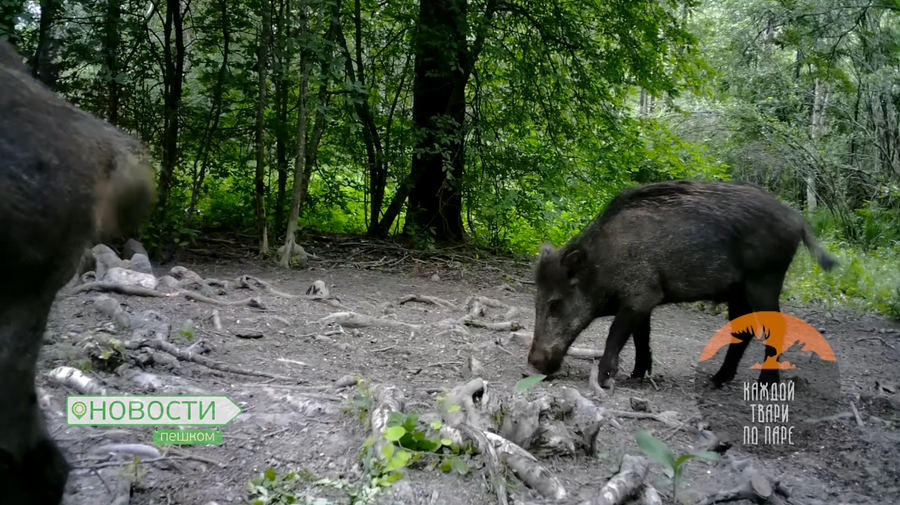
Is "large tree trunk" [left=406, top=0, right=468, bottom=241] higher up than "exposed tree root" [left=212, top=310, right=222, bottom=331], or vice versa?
"large tree trunk" [left=406, top=0, right=468, bottom=241]

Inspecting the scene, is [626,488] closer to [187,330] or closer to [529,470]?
[529,470]

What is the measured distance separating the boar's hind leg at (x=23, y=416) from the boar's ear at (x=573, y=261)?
3969 millimetres

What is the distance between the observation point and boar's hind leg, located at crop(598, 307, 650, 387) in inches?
198

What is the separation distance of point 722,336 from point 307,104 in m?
5.13

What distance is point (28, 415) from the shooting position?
1939mm

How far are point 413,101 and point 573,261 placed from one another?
5.98 metres

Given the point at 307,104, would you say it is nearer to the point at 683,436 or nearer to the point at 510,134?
the point at 510,134

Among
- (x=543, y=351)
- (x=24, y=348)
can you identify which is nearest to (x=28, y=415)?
(x=24, y=348)

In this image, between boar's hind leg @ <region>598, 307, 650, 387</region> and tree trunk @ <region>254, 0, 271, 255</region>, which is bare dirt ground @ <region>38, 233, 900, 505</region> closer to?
boar's hind leg @ <region>598, 307, 650, 387</region>

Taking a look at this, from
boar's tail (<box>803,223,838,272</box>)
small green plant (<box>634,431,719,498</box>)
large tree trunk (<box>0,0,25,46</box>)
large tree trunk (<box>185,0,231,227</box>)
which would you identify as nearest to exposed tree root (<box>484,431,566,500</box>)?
small green plant (<box>634,431,719,498</box>)

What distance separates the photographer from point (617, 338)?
5113 mm

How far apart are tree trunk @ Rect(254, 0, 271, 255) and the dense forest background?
1.3 inches

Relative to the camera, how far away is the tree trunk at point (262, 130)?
8.01 m

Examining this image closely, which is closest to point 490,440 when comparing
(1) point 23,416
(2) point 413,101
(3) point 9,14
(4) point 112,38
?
(1) point 23,416
